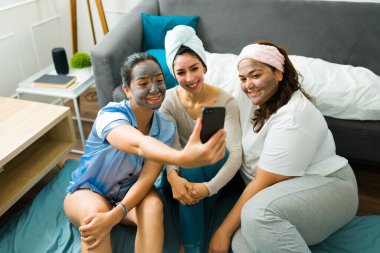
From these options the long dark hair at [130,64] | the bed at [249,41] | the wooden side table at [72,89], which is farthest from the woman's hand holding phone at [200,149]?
the wooden side table at [72,89]

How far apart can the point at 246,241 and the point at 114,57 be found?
1366mm

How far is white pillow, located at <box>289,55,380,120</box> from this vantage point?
A: 176cm

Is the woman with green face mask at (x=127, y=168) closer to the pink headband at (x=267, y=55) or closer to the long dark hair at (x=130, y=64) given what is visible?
the long dark hair at (x=130, y=64)

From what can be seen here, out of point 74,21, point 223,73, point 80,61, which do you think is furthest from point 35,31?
point 223,73

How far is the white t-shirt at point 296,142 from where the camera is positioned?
1.18m

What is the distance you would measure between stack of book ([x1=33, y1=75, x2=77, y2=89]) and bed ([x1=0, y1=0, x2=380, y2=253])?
22 centimetres

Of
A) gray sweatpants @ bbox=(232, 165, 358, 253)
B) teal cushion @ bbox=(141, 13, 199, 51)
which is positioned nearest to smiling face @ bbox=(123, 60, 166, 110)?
gray sweatpants @ bbox=(232, 165, 358, 253)

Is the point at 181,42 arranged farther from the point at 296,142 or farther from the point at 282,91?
the point at 296,142

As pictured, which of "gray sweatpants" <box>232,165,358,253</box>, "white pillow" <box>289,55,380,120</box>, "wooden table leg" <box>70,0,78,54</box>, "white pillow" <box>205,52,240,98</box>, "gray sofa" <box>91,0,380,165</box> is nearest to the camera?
"gray sweatpants" <box>232,165,358,253</box>

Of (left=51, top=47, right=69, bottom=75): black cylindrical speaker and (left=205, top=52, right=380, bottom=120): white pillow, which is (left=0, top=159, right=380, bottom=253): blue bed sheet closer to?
(left=205, top=52, right=380, bottom=120): white pillow

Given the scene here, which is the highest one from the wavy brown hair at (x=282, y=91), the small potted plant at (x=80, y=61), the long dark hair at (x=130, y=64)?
the long dark hair at (x=130, y=64)

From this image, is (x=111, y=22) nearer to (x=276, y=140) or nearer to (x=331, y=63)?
(x=331, y=63)

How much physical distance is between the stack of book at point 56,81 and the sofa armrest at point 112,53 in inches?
8.2

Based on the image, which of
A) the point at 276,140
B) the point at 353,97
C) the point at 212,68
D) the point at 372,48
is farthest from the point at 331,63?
Result: the point at 276,140
